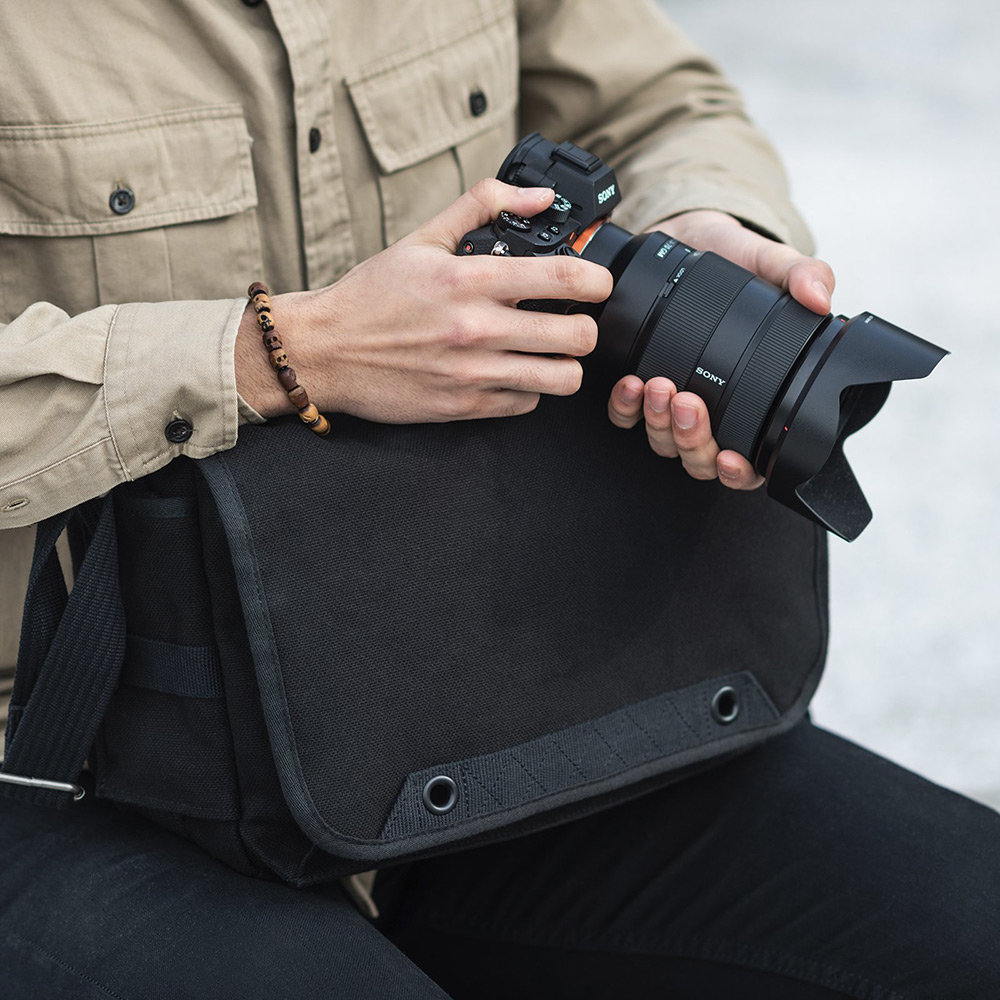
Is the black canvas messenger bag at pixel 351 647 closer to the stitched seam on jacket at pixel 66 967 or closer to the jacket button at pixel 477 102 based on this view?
the stitched seam on jacket at pixel 66 967

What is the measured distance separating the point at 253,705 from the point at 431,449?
213mm

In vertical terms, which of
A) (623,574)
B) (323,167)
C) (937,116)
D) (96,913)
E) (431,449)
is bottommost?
(937,116)

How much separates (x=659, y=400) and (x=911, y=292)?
6.02ft

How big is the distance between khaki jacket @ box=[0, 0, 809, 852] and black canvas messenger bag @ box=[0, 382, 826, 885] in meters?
0.06

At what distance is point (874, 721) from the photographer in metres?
1.61

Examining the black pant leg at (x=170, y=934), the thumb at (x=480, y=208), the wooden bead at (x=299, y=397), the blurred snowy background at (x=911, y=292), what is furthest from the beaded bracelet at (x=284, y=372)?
the blurred snowy background at (x=911, y=292)

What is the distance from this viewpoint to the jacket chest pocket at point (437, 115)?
3.13ft

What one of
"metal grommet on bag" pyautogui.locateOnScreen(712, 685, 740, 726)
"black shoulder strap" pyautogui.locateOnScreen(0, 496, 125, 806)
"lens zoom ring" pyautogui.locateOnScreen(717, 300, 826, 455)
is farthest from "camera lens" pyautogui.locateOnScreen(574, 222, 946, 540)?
"black shoulder strap" pyautogui.locateOnScreen(0, 496, 125, 806)

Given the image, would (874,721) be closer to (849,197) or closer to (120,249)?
(120,249)

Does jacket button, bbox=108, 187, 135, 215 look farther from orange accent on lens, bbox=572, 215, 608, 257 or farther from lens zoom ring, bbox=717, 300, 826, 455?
lens zoom ring, bbox=717, 300, 826, 455

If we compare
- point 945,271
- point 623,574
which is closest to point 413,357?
point 623,574

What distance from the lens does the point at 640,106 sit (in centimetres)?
117

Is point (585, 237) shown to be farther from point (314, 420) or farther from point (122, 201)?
point (122, 201)

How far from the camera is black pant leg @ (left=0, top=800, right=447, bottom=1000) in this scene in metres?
0.72
